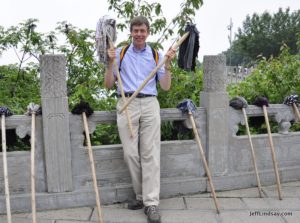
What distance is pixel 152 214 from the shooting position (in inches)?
154

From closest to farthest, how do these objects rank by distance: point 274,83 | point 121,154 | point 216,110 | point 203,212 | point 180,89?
1. point 203,212
2. point 121,154
3. point 216,110
4. point 180,89
5. point 274,83

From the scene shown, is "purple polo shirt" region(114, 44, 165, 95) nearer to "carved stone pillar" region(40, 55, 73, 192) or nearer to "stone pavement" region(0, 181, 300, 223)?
"carved stone pillar" region(40, 55, 73, 192)

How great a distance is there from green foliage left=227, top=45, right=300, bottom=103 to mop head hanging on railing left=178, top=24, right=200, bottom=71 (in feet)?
6.83

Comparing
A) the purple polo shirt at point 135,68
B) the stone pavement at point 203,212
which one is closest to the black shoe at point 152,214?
the stone pavement at point 203,212

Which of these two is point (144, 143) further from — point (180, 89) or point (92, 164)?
point (180, 89)

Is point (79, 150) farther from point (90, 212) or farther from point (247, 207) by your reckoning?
point (247, 207)

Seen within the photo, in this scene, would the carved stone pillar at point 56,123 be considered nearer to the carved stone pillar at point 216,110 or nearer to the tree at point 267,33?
the carved stone pillar at point 216,110

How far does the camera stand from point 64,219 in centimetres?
402

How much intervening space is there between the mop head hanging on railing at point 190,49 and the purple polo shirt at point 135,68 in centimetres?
27

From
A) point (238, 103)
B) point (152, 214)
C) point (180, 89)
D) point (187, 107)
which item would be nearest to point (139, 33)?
point (187, 107)

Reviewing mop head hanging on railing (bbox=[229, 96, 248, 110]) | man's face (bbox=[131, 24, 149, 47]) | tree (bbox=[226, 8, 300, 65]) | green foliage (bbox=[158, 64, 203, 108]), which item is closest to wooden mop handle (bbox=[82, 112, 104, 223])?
man's face (bbox=[131, 24, 149, 47])

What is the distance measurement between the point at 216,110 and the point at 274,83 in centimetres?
164

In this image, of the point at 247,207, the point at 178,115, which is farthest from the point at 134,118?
the point at 247,207

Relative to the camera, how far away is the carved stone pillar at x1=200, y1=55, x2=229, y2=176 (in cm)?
457
